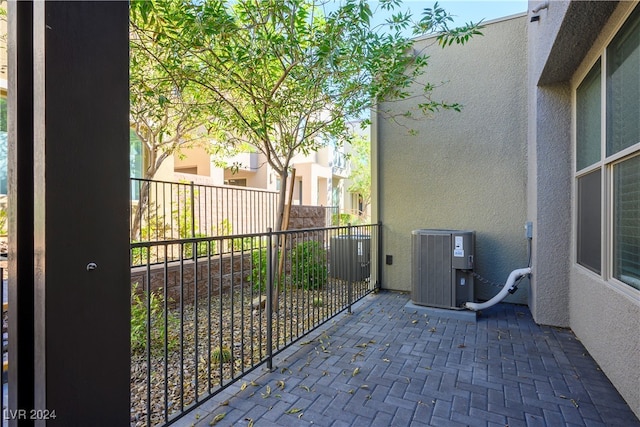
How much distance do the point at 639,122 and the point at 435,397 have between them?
2.12 metres

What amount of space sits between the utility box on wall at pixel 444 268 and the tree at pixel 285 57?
65.0 inches

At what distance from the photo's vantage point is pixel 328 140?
4.61 meters

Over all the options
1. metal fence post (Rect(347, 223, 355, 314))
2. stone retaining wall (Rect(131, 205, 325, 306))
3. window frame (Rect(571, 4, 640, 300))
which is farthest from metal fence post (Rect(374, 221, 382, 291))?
window frame (Rect(571, 4, 640, 300))

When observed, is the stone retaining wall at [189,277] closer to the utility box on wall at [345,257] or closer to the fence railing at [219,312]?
the fence railing at [219,312]

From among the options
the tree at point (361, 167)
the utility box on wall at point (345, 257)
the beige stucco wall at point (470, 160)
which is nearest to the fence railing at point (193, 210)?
the utility box on wall at point (345, 257)

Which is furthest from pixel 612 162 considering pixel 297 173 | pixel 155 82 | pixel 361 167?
pixel 297 173

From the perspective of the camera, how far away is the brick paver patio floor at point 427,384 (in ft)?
6.40

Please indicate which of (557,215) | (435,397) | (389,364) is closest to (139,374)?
(389,364)

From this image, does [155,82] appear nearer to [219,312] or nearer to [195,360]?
[219,312]

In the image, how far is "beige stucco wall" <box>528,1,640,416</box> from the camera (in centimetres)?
262

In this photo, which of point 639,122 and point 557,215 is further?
point 557,215

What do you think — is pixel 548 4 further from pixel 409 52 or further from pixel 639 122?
pixel 409 52

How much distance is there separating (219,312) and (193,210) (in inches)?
84.4

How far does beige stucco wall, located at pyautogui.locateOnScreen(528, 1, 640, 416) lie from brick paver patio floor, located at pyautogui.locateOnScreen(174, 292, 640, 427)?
0.24 metres
